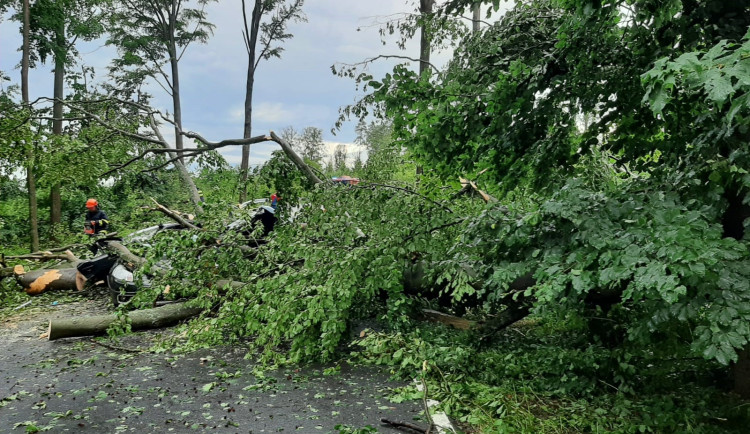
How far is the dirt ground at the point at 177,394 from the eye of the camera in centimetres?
394

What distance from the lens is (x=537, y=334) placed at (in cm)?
662

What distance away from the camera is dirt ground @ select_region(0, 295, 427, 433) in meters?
3.94

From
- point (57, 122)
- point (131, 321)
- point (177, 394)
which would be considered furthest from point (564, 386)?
point (57, 122)

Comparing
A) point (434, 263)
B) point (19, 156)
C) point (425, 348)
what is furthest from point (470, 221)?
point (19, 156)

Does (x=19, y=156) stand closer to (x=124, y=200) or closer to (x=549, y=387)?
(x=124, y=200)

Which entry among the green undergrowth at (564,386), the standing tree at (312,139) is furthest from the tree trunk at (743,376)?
the standing tree at (312,139)

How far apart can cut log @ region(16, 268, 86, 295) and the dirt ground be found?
407cm

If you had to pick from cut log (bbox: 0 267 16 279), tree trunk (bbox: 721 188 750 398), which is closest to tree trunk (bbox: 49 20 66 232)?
cut log (bbox: 0 267 16 279)

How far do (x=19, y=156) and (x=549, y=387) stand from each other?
38.7ft

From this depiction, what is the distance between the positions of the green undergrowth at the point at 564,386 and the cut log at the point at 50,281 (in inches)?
300

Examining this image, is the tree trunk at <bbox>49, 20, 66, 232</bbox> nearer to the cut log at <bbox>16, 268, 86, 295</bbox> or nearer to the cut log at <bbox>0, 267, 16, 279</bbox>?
the cut log at <bbox>0, 267, 16, 279</bbox>

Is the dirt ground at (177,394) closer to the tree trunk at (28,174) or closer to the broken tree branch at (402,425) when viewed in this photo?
the broken tree branch at (402,425)

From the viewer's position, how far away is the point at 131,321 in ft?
21.6

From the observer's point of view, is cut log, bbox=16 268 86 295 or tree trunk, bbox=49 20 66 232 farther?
tree trunk, bbox=49 20 66 232
